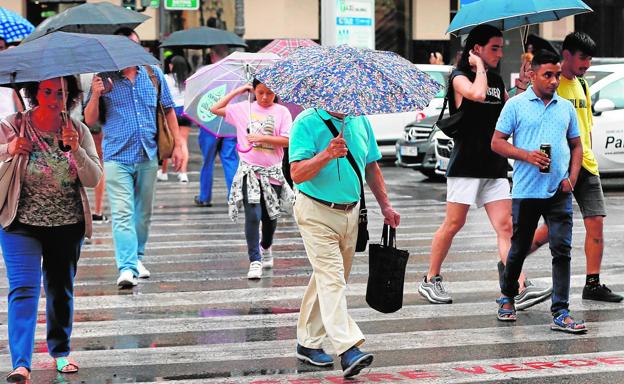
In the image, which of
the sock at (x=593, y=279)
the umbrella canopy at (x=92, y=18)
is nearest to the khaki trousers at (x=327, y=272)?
the sock at (x=593, y=279)

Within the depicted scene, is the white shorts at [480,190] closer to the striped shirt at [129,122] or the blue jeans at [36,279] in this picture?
the striped shirt at [129,122]

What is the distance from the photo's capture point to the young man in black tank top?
8641 mm

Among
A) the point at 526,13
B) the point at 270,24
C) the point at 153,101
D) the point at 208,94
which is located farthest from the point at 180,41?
the point at 270,24

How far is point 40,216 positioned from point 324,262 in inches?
62.1

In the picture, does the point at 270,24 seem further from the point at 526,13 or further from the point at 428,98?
the point at 428,98

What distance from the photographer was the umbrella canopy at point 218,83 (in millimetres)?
11539

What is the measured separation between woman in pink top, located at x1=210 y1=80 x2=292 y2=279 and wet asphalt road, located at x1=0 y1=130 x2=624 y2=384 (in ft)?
1.63

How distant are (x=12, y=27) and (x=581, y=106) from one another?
501cm

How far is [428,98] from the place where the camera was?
264 inches

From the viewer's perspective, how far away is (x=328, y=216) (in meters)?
6.93

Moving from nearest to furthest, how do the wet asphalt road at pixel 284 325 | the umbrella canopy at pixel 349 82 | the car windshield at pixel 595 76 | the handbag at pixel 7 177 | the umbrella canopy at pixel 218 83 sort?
the umbrella canopy at pixel 349 82
the handbag at pixel 7 177
the wet asphalt road at pixel 284 325
the umbrella canopy at pixel 218 83
the car windshield at pixel 595 76

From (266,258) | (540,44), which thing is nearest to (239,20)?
(266,258)

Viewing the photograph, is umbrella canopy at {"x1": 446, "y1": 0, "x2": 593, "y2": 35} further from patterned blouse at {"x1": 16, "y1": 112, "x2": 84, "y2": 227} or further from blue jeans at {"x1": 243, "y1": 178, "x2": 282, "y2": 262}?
patterned blouse at {"x1": 16, "y1": 112, "x2": 84, "y2": 227}

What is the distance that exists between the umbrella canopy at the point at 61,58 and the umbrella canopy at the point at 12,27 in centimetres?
371
